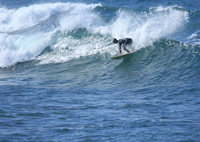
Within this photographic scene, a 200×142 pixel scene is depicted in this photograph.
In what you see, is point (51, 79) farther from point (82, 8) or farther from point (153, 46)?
point (82, 8)

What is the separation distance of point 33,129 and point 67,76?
6.45 metres

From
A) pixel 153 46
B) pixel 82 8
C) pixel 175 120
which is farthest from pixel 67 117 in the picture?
pixel 82 8

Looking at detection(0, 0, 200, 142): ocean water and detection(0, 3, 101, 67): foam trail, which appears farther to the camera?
detection(0, 3, 101, 67): foam trail

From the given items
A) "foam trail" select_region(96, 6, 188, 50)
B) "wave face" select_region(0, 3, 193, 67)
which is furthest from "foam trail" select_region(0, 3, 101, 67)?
"foam trail" select_region(96, 6, 188, 50)

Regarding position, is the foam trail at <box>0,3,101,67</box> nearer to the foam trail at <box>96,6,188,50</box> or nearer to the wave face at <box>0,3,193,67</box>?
the wave face at <box>0,3,193,67</box>

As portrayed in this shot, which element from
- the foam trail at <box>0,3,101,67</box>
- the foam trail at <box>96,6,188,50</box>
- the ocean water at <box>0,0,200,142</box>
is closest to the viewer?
the ocean water at <box>0,0,200,142</box>

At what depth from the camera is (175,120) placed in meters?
6.58

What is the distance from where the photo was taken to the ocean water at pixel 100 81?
619 centimetres

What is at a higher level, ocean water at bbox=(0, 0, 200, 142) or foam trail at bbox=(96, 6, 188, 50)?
foam trail at bbox=(96, 6, 188, 50)

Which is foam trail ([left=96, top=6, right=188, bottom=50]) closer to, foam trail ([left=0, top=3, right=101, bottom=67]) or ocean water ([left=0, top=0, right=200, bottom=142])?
ocean water ([left=0, top=0, right=200, bottom=142])

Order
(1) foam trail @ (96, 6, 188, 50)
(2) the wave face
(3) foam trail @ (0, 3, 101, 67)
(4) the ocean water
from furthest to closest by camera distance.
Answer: (3) foam trail @ (0, 3, 101, 67), (2) the wave face, (1) foam trail @ (96, 6, 188, 50), (4) the ocean water

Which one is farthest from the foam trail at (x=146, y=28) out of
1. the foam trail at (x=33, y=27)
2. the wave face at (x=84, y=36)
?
the foam trail at (x=33, y=27)

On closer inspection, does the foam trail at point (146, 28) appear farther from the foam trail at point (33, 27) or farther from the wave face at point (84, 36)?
the foam trail at point (33, 27)

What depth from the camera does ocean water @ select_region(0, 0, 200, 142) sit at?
6.19 metres
